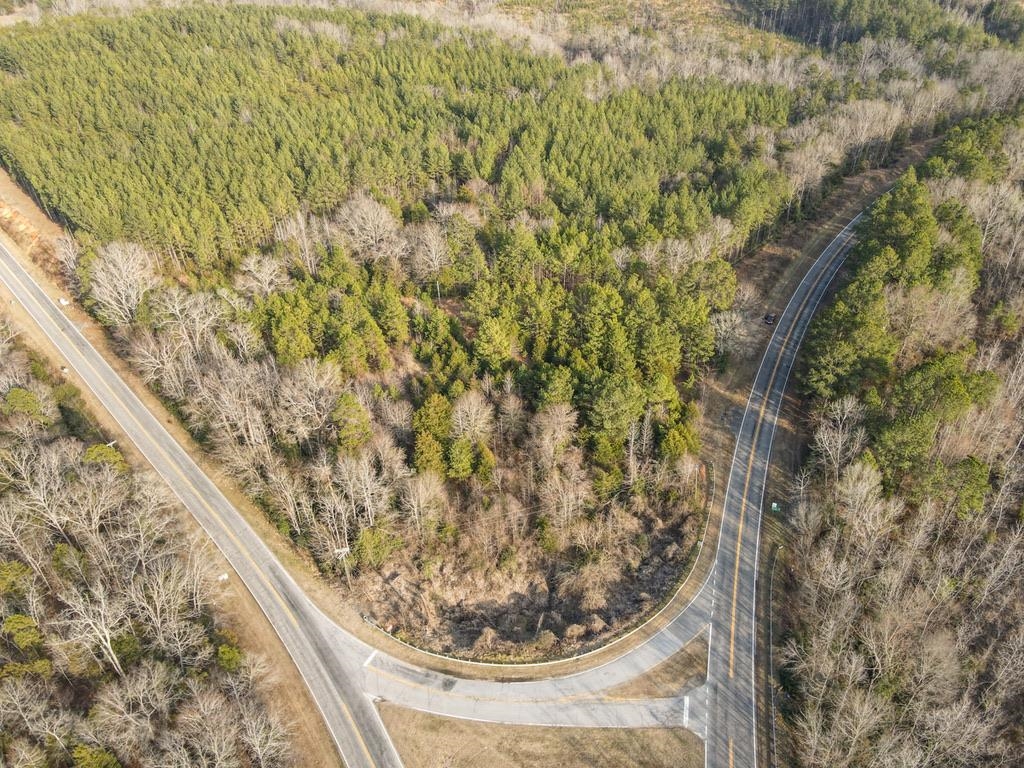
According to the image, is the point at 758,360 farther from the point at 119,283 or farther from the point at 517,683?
the point at 119,283

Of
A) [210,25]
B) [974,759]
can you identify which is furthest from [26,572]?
[210,25]

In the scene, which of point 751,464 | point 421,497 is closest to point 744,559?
point 751,464

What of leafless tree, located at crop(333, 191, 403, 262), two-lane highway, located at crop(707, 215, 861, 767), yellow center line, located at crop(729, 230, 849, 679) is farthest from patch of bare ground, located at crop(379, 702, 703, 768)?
leafless tree, located at crop(333, 191, 403, 262)

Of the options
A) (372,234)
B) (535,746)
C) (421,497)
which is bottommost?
(535,746)

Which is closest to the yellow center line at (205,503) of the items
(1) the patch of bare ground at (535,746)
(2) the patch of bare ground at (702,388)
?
(2) the patch of bare ground at (702,388)

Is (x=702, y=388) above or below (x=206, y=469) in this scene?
below
